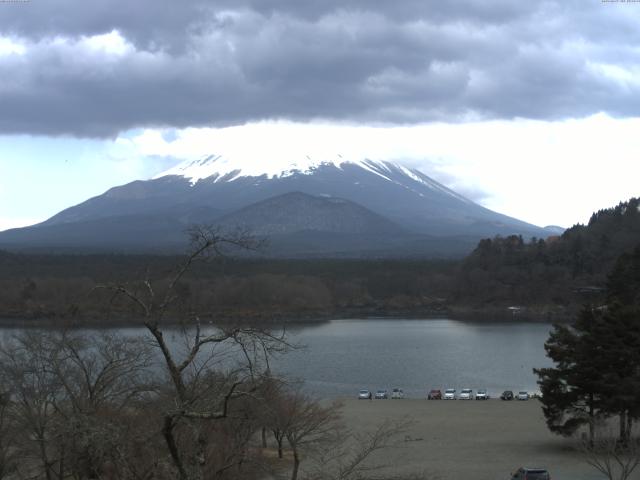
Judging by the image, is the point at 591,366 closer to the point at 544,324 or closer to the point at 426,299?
the point at 544,324

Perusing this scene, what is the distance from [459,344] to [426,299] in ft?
149

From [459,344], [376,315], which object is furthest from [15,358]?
[376,315]

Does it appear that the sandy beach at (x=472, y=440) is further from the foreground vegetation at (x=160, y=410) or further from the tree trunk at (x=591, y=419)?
the foreground vegetation at (x=160, y=410)

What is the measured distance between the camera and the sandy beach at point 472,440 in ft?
63.7

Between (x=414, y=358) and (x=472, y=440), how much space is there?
25.9 metres

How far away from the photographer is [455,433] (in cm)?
2581

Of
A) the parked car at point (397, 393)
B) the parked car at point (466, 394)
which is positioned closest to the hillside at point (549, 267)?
the parked car at point (466, 394)

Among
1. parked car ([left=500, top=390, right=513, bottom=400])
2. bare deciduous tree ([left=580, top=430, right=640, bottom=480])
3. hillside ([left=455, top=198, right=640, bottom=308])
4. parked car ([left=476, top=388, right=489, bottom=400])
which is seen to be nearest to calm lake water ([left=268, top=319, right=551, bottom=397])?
parked car ([left=476, top=388, right=489, bottom=400])

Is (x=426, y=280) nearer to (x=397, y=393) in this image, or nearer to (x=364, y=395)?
(x=397, y=393)

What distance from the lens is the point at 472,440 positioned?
2428 centimetres

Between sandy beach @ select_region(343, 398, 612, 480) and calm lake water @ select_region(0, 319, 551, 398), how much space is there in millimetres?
4055

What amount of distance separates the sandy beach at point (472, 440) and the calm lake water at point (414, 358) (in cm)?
406

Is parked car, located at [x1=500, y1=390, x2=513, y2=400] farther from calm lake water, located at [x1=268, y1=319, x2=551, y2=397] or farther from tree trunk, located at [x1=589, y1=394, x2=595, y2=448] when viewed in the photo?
tree trunk, located at [x1=589, y1=394, x2=595, y2=448]

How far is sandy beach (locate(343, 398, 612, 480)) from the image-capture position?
19.4 meters
